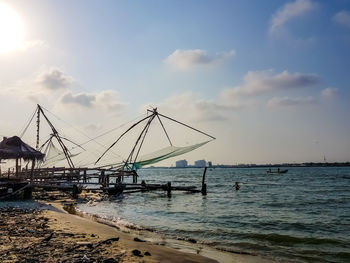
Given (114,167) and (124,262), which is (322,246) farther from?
(114,167)

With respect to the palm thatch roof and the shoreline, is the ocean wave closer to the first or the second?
the shoreline

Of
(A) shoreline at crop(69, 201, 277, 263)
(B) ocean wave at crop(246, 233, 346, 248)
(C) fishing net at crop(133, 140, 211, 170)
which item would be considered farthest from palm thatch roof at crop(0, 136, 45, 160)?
(B) ocean wave at crop(246, 233, 346, 248)

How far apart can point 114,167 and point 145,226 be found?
2142cm

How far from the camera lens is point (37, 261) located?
7.03m

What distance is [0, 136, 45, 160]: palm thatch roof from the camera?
24516 mm

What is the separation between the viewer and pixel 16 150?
24.5 metres

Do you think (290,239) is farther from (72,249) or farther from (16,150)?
(16,150)

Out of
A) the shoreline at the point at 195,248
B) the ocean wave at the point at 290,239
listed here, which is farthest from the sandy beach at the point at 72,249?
the ocean wave at the point at 290,239

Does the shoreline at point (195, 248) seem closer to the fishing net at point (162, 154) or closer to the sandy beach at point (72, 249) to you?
the sandy beach at point (72, 249)

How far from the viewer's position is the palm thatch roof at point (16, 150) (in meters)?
24.5

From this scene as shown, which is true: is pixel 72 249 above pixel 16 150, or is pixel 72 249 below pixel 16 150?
below

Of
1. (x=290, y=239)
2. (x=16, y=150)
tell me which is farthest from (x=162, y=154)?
(x=290, y=239)

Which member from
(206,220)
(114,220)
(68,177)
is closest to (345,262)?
(206,220)

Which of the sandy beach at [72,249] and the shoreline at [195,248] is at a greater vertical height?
the sandy beach at [72,249]
